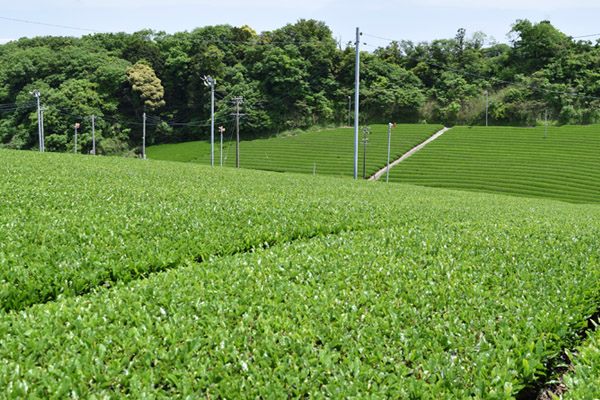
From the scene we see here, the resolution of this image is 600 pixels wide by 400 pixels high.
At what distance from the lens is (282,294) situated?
5.00 metres

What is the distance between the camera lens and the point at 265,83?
90125mm

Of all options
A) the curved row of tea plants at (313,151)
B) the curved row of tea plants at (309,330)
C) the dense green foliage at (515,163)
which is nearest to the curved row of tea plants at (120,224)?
the curved row of tea plants at (309,330)

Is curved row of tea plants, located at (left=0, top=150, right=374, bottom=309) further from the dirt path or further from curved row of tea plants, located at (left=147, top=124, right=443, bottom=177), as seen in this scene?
the dirt path

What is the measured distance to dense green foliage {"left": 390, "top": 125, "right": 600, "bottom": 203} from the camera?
46.4 m

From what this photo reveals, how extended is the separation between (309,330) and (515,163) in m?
59.0

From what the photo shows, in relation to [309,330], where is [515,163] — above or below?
above

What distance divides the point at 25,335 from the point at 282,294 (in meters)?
2.52

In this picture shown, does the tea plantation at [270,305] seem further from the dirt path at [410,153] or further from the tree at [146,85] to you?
the tree at [146,85]

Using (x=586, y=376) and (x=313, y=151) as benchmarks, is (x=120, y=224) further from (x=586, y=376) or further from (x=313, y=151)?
(x=313, y=151)

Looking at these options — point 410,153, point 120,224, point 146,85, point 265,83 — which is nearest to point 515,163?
point 410,153

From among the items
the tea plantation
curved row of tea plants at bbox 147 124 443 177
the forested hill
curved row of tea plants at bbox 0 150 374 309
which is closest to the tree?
the forested hill

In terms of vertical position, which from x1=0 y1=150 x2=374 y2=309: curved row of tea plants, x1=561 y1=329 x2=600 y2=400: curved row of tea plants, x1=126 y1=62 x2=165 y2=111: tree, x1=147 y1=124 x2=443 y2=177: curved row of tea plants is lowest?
x1=561 y1=329 x2=600 y2=400: curved row of tea plants

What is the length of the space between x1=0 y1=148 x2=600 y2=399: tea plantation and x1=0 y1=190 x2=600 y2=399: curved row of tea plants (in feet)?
0.06

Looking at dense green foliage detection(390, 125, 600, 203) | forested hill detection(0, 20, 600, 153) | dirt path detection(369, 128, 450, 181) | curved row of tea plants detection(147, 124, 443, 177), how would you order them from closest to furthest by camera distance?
dense green foliage detection(390, 125, 600, 203) < dirt path detection(369, 128, 450, 181) < curved row of tea plants detection(147, 124, 443, 177) < forested hill detection(0, 20, 600, 153)
